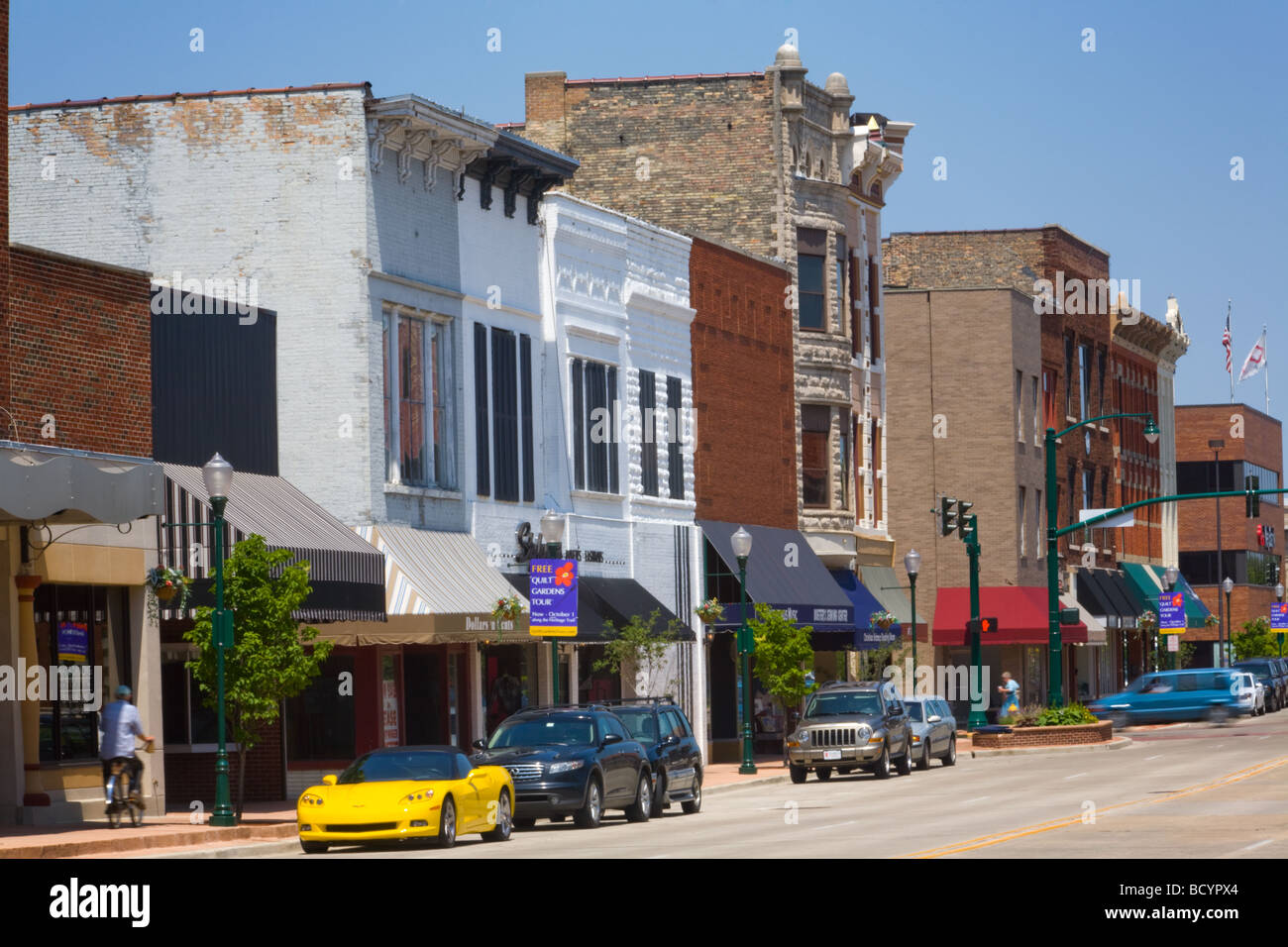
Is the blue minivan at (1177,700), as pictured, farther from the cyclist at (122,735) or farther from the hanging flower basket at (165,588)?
the cyclist at (122,735)

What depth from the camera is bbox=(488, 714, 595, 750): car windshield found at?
2942cm

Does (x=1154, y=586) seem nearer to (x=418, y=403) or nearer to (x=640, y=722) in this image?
(x=418, y=403)

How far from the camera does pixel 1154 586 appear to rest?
290ft

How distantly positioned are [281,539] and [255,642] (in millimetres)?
3430

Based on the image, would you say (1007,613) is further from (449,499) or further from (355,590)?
(355,590)

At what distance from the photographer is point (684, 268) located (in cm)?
4788

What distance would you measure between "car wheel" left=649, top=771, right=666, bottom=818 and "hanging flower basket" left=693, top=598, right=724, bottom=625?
13.9 metres

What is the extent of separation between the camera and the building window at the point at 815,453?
54.3m

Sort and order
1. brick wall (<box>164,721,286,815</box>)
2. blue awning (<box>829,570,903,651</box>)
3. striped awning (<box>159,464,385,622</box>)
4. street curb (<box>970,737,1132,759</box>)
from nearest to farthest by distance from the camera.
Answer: striped awning (<box>159,464,385,622</box>) < brick wall (<box>164,721,286,815</box>) < street curb (<box>970,737,1132,759</box>) < blue awning (<box>829,570,903,651</box>)

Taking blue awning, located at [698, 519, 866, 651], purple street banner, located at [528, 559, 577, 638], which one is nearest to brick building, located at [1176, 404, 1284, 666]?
blue awning, located at [698, 519, 866, 651]

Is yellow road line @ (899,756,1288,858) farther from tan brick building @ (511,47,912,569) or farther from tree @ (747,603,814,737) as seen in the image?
tan brick building @ (511,47,912,569)
